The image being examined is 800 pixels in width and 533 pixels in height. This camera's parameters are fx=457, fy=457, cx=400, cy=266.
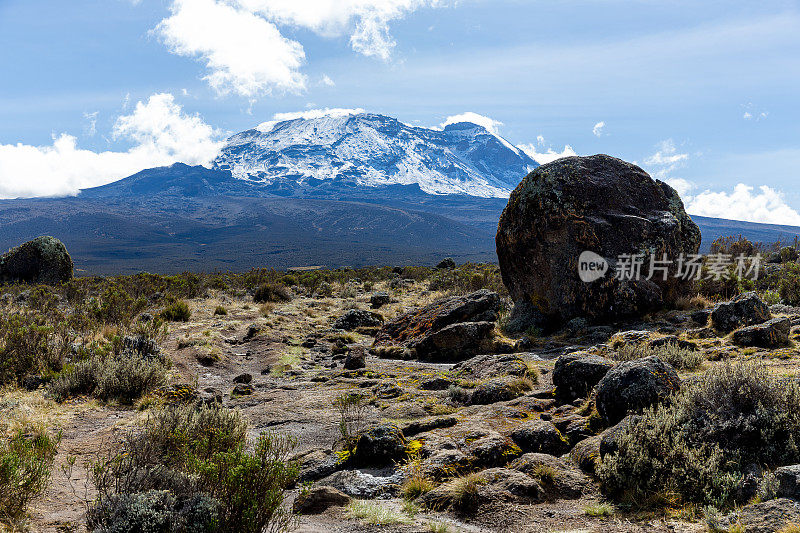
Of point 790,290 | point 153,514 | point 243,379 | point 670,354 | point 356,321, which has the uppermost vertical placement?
point 790,290

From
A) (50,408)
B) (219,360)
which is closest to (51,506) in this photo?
(50,408)

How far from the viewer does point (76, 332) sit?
1262cm

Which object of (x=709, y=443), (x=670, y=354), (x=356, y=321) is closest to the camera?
(x=709, y=443)

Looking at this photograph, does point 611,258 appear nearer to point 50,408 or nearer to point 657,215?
point 657,215

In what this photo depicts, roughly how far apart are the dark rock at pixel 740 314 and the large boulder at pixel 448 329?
5521 millimetres

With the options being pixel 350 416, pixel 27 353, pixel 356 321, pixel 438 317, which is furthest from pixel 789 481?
pixel 356 321

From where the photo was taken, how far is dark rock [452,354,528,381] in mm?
9281

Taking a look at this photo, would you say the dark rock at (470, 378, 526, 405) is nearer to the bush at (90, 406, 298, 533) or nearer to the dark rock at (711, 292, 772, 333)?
the bush at (90, 406, 298, 533)

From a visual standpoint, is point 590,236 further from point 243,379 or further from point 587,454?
point 243,379

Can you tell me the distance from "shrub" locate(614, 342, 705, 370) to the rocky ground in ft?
0.71

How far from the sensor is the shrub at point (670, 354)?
8109 mm

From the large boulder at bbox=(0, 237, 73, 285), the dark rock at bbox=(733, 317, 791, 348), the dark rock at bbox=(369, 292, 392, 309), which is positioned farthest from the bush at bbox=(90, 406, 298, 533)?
the large boulder at bbox=(0, 237, 73, 285)

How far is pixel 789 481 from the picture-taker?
4078 millimetres

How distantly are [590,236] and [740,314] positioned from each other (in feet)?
13.6
